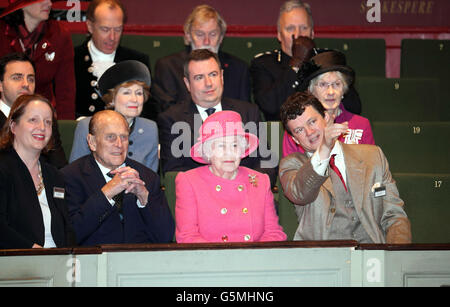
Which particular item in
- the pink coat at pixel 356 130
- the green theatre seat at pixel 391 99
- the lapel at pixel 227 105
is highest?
the green theatre seat at pixel 391 99

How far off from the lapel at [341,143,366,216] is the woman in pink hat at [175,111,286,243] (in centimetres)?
37

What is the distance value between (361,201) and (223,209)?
635 millimetres

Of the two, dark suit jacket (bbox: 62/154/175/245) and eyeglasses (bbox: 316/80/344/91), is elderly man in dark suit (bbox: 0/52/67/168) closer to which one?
dark suit jacket (bbox: 62/154/175/245)

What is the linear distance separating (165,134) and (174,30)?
2.06 meters

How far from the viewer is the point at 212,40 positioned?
435cm

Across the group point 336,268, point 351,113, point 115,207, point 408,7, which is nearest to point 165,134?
point 115,207

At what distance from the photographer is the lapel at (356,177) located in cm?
304

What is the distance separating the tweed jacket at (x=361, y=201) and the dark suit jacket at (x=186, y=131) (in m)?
0.46

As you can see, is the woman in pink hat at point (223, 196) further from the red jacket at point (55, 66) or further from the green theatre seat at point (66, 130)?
the red jacket at point (55, 66)

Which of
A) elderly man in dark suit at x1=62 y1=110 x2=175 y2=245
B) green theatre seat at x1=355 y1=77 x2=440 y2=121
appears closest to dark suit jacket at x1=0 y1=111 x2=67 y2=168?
elderly man in dark suit at x1=62 y1=110 x2=175 y2=245

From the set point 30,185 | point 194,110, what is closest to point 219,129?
point 194,110

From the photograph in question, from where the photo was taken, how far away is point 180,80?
428cm

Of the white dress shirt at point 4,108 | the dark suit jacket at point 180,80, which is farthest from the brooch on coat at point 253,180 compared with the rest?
the white dress shirt at point 4,108

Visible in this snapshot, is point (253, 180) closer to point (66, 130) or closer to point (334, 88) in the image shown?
point (334, 88)
